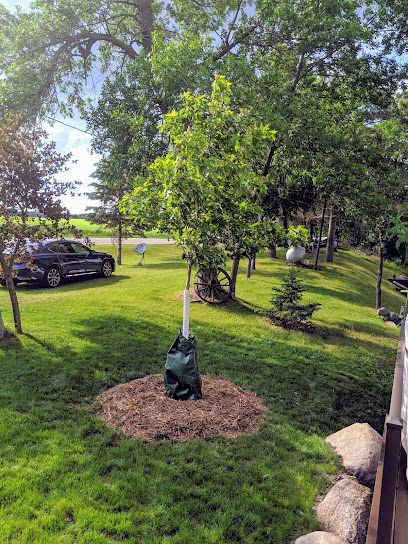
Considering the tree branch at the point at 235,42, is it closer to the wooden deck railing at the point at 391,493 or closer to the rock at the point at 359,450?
the rock at the point at 359,450

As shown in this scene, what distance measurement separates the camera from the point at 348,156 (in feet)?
39.0

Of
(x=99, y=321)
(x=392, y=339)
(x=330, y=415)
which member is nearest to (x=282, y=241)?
(x=330, y=415)

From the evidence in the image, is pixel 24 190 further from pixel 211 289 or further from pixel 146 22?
pixel 146 22

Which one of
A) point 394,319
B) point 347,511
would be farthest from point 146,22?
point 347,511

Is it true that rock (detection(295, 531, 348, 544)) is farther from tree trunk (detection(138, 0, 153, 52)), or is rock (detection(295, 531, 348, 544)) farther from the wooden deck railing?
tree trunk (detection(138, 0, 153, 52))

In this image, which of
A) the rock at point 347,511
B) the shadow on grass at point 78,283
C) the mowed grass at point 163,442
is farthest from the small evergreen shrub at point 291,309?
the shadow on grass at point 78,283

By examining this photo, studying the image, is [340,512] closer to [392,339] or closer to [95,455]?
[95,455]

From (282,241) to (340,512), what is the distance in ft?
12.2

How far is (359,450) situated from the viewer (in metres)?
4.85

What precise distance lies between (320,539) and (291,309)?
799cm

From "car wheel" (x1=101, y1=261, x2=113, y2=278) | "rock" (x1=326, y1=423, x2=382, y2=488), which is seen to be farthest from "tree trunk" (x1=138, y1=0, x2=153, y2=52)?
"rock" (x1=326, y1=423, x2=382, y2=488)

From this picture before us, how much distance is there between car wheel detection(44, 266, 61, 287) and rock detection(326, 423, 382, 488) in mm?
11346

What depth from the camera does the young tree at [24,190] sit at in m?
7.46

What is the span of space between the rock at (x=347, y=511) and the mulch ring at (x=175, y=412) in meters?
1.45
